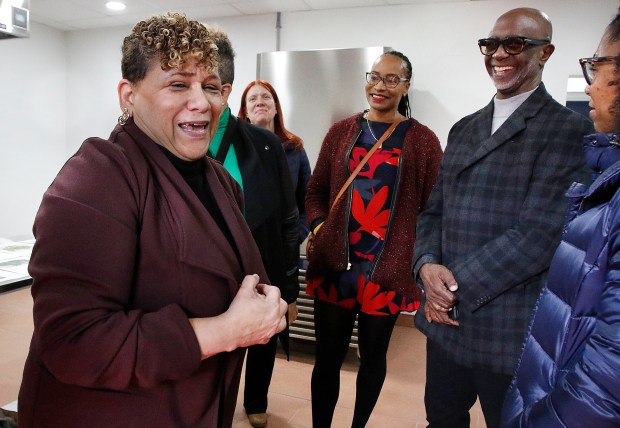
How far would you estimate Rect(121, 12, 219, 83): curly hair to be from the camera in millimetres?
935

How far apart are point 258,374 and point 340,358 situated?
2.05 feet

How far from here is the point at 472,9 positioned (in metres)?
3.94

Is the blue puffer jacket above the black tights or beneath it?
above

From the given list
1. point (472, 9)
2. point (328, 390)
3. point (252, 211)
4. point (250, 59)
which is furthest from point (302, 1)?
point (328, 390)

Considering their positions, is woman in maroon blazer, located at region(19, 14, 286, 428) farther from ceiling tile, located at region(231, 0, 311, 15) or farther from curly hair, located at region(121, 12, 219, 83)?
ceiling tile, located at region(231, 0, 311, 15)

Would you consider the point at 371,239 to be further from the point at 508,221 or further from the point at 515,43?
the point at 515,43

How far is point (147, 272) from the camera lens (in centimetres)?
87

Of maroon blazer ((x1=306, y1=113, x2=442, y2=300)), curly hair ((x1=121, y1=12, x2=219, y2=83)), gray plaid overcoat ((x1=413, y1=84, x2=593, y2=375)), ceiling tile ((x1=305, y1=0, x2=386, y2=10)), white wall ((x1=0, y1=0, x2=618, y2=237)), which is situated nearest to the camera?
curly hair ((x1=121, y1=12, x2=219, y2=83))

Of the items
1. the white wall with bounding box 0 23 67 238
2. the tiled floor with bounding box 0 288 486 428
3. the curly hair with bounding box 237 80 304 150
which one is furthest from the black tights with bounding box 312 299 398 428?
the white wall with bounding box 0 23 67 238

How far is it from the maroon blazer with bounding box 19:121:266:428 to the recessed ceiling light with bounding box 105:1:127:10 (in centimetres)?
416

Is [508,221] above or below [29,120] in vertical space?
below

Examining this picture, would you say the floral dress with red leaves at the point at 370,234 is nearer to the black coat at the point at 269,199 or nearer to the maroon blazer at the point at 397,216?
the maroon blazer at the point at 397,216

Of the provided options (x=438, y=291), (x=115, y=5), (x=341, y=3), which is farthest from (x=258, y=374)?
(x=115, y=5)

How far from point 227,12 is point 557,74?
3.07m
